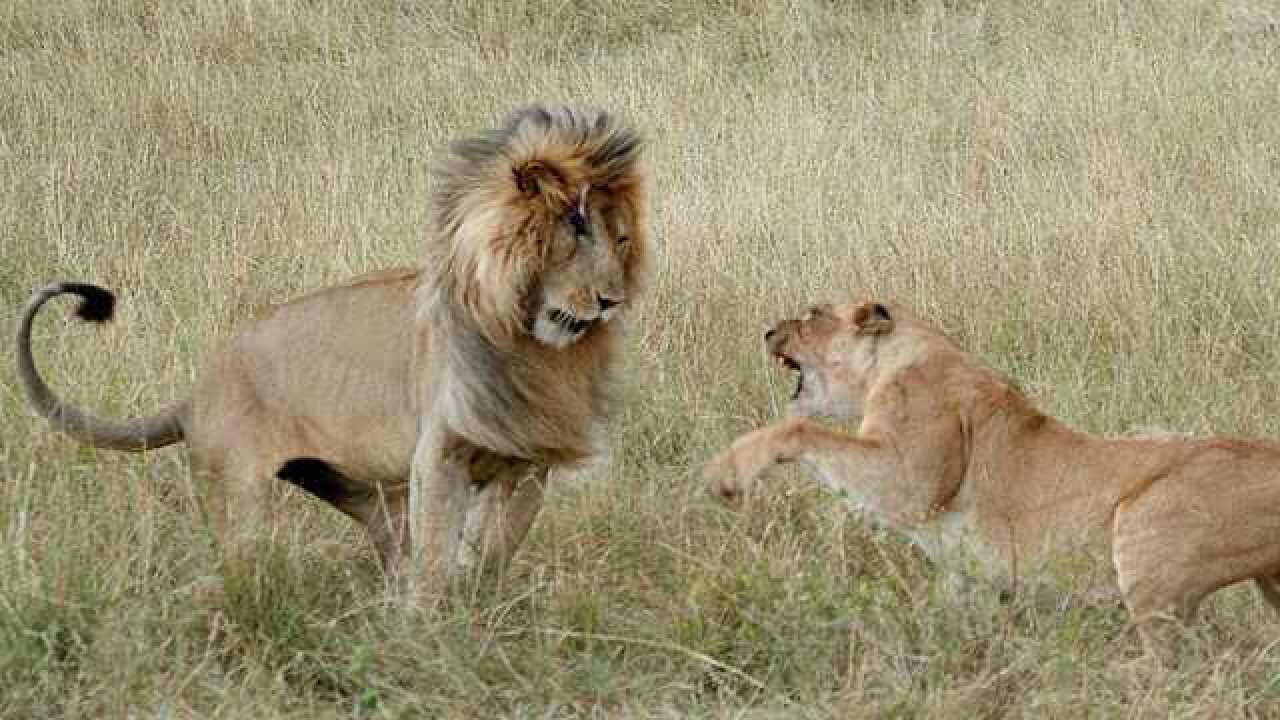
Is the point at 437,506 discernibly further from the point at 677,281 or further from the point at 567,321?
the point at 677,281

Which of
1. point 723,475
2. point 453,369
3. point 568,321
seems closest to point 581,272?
point 568,321

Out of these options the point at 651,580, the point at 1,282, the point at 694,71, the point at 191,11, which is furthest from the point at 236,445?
the point at 191,11

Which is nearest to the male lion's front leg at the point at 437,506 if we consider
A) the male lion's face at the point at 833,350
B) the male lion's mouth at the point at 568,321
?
the male lion's mouth at the point at 568,321

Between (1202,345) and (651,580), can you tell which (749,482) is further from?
(1202,345)

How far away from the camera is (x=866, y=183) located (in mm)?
7684

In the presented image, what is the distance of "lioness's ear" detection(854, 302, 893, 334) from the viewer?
188 inches

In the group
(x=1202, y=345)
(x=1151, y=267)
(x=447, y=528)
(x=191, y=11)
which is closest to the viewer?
(x=447, y=528)

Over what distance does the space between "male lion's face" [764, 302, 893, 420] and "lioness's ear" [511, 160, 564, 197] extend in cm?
76

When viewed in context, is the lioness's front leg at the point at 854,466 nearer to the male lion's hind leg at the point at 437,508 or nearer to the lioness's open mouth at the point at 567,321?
the lioness's open mouth at the point at 567,321

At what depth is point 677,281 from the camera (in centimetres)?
667

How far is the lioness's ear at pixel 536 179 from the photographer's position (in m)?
4.30

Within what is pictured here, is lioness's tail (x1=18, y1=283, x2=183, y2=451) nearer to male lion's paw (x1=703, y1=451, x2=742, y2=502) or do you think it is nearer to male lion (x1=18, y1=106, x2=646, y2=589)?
male lion (x1=18, y1=106, x2=646, y2=589)

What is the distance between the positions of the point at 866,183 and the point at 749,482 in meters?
3.41

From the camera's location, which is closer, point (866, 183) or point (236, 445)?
point (236, 445)
